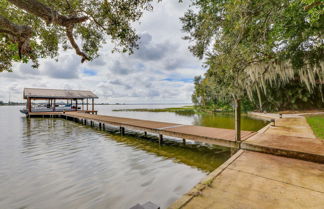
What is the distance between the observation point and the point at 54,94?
2519 centimetres

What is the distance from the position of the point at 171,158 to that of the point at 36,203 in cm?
420

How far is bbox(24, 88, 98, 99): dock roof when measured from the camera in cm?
2297

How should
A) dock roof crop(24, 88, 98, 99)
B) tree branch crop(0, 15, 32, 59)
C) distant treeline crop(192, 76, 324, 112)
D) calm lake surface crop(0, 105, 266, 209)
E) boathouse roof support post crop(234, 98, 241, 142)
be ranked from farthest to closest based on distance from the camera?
dock roof crop(24, 88, 98, 99), distant treeline crop(192, 76, 324, 112), boathouse roof support post crop(234, 98, 241, 142), calm lake surface crop(0, 105, 266, 209), tree branch crop(0, 15, 32, 59)

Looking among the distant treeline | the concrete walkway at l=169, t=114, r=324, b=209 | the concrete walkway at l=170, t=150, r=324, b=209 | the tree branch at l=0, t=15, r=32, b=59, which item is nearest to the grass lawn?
the concrete walkway at l=169, t=114, r=324, b=209

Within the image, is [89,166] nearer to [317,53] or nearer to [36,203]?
[36,203]

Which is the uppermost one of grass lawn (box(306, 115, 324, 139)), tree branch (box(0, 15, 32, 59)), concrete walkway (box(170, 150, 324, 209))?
tree branch (box(0, 15, 32, 59))

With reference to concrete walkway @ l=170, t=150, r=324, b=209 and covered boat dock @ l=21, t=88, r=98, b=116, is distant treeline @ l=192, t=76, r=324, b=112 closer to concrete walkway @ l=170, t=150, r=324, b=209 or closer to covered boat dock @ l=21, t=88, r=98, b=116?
concrete walkway @ l=170, t=150, r=324, b=209

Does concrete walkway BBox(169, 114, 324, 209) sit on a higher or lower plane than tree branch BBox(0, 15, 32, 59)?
lower

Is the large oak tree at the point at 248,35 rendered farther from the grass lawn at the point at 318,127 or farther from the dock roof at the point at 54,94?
the dock roof at the point at 54,94

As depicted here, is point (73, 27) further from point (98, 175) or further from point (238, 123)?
point (238, 123)

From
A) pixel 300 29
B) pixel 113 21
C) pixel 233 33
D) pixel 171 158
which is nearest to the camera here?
pixel 300 29

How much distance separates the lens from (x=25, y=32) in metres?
2.90

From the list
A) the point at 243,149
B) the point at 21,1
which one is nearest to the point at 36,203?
the point at 21,1

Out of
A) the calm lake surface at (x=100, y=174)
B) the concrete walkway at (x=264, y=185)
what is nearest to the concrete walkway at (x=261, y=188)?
the concrete walkway at (x=264, y=185)
